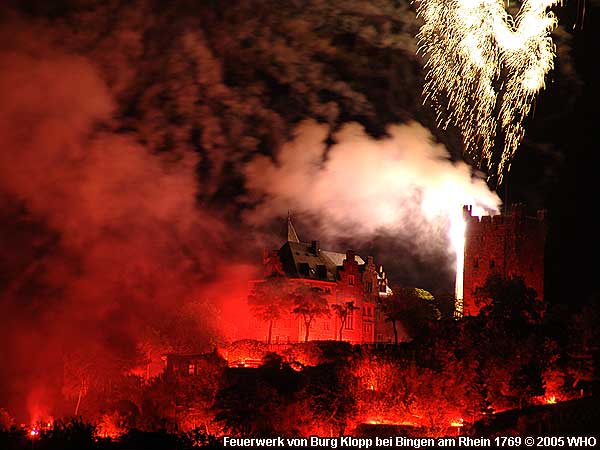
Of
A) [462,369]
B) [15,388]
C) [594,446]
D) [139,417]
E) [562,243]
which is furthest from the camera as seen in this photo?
[15,388]

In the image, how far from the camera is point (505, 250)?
6919 cm

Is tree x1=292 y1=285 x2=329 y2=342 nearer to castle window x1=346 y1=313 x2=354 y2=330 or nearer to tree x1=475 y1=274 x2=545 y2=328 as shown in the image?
castle window x1=346 y1=313 x2=354 y2=330

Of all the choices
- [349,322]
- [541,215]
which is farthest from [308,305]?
[541,215]

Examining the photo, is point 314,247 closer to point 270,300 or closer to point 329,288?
point 329,288

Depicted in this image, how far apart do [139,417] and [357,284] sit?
2386 cm

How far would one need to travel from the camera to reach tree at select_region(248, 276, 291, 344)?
225 ft

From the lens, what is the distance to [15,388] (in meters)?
83.4

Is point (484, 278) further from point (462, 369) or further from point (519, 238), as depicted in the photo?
point (462, 369)

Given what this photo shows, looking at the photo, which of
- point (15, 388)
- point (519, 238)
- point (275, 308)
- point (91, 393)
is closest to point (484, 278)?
point (519, 238)

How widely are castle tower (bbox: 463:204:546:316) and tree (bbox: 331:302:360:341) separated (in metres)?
8.81

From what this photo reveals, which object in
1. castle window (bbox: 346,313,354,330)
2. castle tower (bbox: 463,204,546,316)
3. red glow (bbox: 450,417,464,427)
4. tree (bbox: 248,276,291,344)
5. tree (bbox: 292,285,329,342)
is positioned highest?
red glow (bbox: 450,417,464,427)

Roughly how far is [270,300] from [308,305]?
2.94 m

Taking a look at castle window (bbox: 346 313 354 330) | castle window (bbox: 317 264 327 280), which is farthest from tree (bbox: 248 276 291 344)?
castle window (bbox: 346 313 354 330)

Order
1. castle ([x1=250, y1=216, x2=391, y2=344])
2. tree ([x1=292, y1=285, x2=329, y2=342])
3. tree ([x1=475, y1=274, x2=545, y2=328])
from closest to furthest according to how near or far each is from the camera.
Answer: tree ([x1=475, y1=274, x2=545, y2=328])
tree ([x1=292, y1=285, x2=329, y2=342])
castle ([x1=250, y1=216, x2=391, y2=344])
